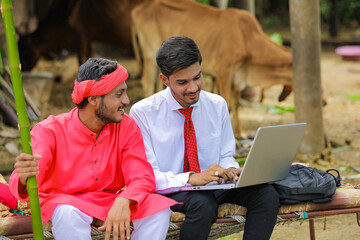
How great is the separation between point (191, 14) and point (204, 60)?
2.71ft

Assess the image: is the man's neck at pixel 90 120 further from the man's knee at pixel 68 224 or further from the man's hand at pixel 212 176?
the man's hand at pixel 212 176

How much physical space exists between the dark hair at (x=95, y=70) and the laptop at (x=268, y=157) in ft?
2.58

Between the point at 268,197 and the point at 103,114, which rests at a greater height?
the point at 103,114

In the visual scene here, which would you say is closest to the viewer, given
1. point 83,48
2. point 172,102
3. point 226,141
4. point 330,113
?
point 172,102

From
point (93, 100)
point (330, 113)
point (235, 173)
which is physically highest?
point (93, 100)

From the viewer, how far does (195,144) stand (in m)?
3.38

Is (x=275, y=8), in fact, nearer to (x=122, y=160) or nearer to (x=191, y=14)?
(x=191, y=14)

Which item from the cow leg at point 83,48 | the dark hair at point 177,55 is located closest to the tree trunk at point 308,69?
the dark hair at point 177,55

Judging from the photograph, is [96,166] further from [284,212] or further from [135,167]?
[284,212]

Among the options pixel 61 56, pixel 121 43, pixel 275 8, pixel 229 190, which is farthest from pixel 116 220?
pixel 275 8

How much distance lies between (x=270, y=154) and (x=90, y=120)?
1.03 metres

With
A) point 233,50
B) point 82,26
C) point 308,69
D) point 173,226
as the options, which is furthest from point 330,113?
point 173,226

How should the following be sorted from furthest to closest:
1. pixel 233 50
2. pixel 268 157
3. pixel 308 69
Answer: pixel 233 50 → pixel 308 69 → pixel 268 157

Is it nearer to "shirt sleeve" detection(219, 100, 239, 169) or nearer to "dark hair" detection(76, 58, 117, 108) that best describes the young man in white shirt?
"shirt sleeve" detection(219, 100, 239, 169)
